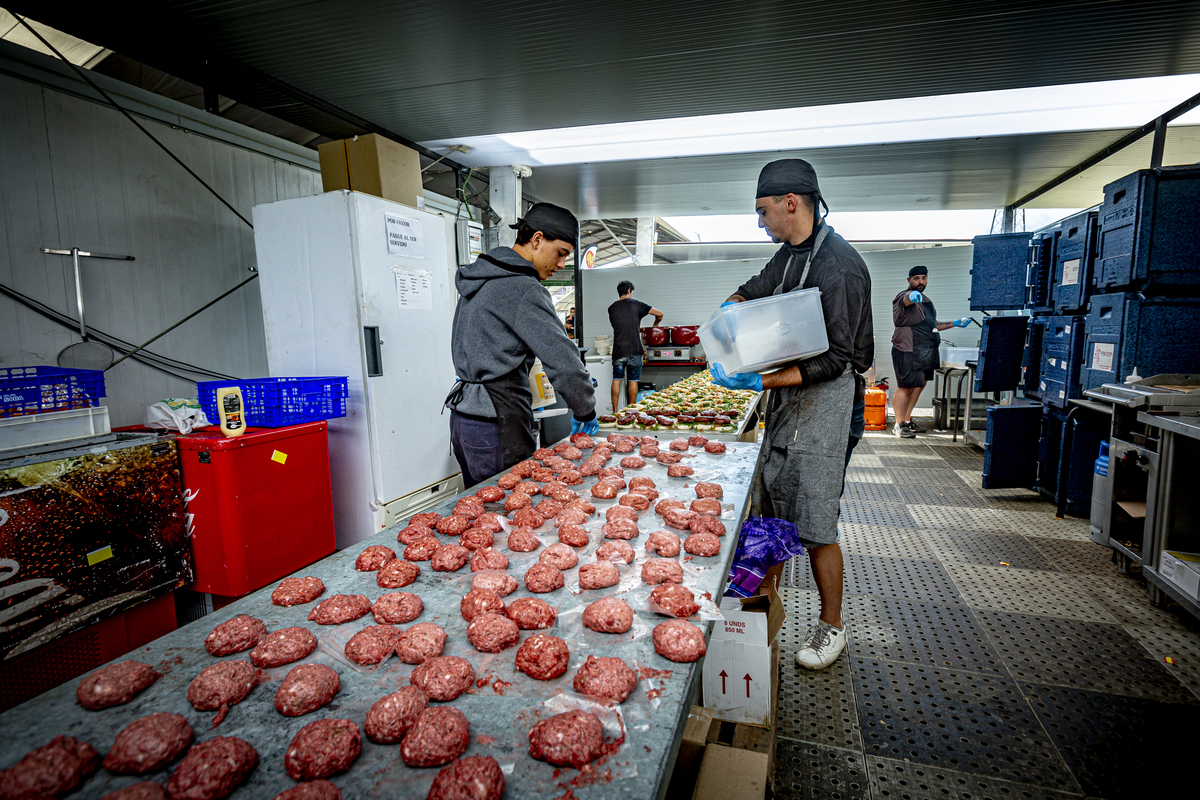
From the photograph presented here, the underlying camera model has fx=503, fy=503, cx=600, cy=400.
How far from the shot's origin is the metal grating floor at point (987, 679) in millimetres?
1799

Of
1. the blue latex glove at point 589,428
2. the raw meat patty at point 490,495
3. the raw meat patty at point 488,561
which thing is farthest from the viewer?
the blue latex glove at point 589,428

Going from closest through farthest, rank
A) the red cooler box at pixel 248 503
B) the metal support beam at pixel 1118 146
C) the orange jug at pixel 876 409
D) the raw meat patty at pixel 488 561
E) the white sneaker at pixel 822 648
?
the raw meat patty at pixel 488 561, the white sneaker at pixel 822 648, the red cooler box at pixel 248 503, the metal support beam at pixel 1118 146, the orange jug at pixel 876 409

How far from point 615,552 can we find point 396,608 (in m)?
0.62

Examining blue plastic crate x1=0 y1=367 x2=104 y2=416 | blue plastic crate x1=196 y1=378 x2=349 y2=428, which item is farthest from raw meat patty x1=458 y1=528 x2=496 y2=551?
blue plastic crate x1=0 y1=367 x2=104 y2=416

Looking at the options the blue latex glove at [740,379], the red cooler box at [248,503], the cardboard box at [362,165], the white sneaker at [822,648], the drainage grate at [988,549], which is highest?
the cardboard box at [362,165]

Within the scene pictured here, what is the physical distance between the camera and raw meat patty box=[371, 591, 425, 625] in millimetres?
1213

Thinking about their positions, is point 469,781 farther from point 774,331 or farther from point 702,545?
point 774,331

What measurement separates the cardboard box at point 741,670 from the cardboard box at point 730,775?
306mm

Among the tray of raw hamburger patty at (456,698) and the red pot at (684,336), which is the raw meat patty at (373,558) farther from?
the red pot at (684,336)

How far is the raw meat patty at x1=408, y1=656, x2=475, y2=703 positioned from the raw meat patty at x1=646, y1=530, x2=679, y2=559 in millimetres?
666

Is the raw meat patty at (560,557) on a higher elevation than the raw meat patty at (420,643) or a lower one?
higher

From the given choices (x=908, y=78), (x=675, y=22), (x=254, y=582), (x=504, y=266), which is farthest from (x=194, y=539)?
(x=908, y=78)

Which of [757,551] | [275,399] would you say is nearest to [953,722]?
[757,551]

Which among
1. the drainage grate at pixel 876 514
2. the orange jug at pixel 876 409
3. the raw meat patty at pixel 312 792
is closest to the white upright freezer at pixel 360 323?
the raw meat patty at pixel 312 792
